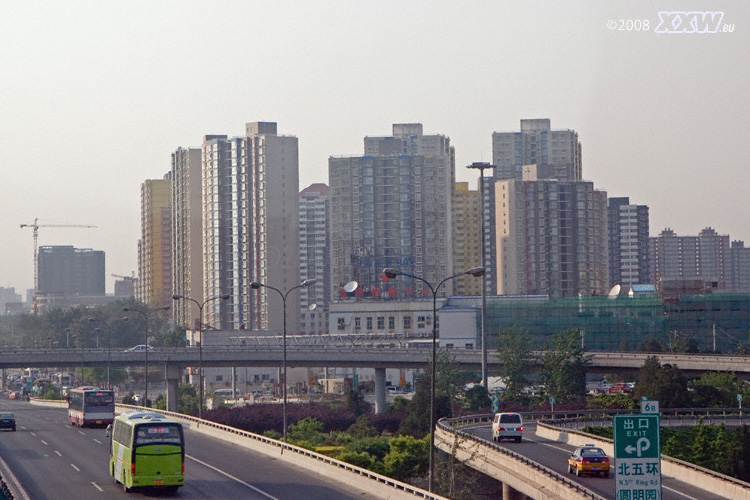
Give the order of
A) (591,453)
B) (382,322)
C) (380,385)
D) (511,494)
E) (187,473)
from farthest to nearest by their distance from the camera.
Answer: (382,322)
(380,385)
(511,494)
(591,453)
(187,473)

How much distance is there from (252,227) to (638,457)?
172599 mm

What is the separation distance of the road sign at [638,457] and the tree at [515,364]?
79.7 meters

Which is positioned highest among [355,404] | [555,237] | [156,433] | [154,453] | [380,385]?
[555,237]

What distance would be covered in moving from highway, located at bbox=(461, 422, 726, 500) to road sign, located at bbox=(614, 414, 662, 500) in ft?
74.3

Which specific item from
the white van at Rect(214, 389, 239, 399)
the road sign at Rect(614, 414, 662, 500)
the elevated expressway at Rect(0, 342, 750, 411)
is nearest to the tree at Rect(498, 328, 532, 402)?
the elevated expressway at Rect(0, 342, 750, 411)

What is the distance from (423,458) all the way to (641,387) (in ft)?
93.7

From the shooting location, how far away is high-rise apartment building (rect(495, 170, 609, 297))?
185750 millimetres

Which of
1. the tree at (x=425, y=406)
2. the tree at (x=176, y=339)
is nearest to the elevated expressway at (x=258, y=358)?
the tree at (x=425, y=406)

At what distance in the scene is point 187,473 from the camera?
4541 centimetres

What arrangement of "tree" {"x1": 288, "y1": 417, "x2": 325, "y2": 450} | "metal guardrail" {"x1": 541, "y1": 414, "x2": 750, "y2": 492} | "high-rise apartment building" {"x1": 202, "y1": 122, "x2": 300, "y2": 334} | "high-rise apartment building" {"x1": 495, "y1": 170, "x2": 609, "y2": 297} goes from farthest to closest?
"high-rise apartment building" {"x1": 202, "y1": 122, "x2": 300, "y2": 334} → "high-rise apartment building" {"x1": 495, "y1": 170, "x2": 609, "y2": 297} → "tree" {"x1": 288, "y1": 417, "x2": 325, "y2": 450} → "metal guardrail" {"x1": 541, "y1": 414, "x2": 750, "y2": 492}

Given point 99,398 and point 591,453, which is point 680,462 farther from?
point 99,398

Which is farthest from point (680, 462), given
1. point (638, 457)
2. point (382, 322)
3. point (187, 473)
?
point (382, 322)

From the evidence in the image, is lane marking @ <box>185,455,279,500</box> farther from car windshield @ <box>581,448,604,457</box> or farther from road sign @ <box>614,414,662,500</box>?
road sign @ <box>614,414,662,500</box>

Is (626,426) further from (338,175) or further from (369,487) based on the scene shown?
(338,175)
